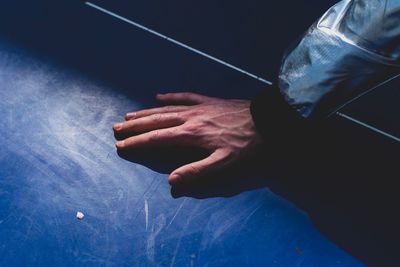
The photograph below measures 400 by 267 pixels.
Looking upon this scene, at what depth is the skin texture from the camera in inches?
37.8

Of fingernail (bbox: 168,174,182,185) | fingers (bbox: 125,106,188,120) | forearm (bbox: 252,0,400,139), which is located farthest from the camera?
fingers (bbox: 125,106,188,120)

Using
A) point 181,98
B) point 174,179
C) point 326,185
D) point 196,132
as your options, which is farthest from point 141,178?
point 326,185

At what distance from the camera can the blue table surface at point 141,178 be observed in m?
0.83

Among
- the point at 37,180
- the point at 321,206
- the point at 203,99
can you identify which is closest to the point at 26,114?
the point at 37,180

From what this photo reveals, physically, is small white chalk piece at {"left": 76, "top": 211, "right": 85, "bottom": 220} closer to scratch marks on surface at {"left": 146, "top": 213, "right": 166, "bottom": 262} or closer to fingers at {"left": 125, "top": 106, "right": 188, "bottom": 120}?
scratch marks on surface at {"left": 146, "top": 213, "right": 166, "bottom": 262}

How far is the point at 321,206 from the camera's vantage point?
980 mm

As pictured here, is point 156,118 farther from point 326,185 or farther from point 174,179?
point 326,185

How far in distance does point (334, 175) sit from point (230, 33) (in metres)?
0.63

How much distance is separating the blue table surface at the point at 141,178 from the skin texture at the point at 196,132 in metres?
0.04

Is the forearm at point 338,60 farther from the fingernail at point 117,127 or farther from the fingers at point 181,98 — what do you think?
the fingernail at point 117,127

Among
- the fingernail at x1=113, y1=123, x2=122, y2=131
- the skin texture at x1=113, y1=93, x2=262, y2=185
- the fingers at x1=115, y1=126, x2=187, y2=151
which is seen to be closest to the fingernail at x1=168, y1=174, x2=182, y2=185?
the skin texture at x1=113, y1=93, x2=262, y2=185

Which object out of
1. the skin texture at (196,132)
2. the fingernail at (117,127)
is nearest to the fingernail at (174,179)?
the skin texture at (196,132)

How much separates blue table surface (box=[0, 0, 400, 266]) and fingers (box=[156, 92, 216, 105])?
5 cm

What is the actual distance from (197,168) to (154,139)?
5.5 inches
